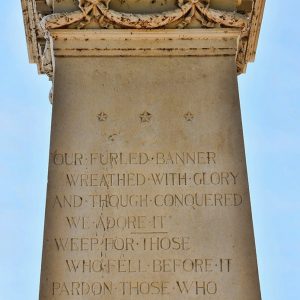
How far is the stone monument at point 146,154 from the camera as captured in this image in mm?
11039

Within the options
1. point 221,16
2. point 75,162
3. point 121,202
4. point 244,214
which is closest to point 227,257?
point 244,214

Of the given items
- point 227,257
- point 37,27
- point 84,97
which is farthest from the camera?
point 37,27

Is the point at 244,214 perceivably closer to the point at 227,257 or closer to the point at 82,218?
the point at 227,257

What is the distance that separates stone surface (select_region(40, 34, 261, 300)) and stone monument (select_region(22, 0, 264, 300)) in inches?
0.5

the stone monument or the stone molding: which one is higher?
the stone molding

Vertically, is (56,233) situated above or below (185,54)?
below

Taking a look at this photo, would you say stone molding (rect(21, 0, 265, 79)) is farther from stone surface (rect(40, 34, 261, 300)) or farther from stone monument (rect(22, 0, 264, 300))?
stone surface (rect(40, 34, 261, 300))

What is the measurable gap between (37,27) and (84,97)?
1895 mm

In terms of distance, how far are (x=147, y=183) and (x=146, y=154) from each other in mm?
373

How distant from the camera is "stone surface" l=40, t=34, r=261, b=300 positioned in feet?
36.1

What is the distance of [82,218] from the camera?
1127 cm

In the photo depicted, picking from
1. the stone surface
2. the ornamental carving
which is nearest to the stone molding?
the ornamental carving

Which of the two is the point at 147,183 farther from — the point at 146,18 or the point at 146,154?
the point at 146,18

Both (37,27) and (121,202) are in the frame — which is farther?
(37,27)
